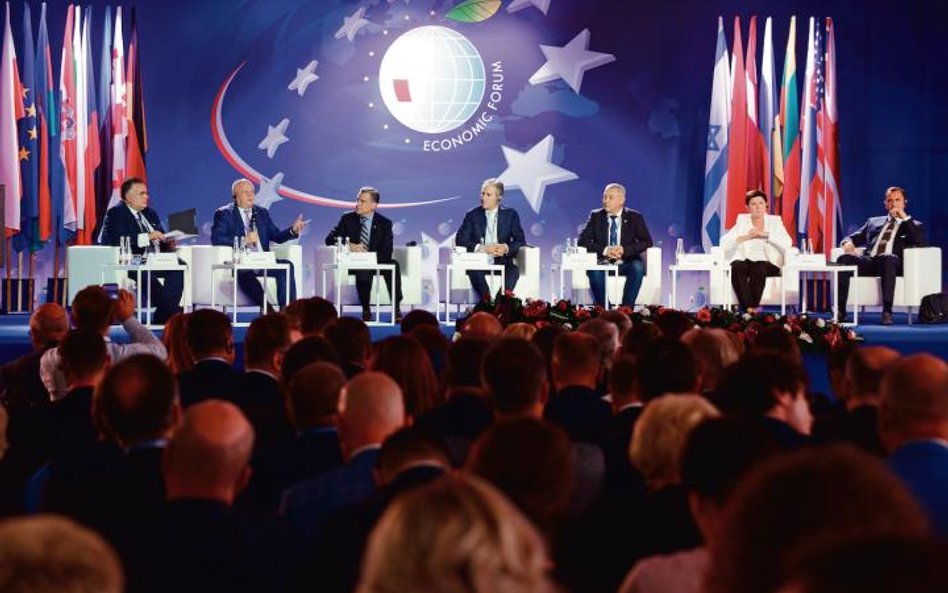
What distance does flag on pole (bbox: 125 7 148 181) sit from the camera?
449 inches

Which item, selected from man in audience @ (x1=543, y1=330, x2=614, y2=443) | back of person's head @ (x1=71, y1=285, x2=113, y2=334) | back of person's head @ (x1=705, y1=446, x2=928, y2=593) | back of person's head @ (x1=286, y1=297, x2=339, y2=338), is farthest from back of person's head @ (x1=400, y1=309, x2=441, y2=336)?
back of person's head @ (x1=705, y1=446, x2=928, y2=593)

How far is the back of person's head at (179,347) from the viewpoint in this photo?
441cm

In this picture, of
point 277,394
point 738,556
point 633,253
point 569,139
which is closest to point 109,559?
point 738,556

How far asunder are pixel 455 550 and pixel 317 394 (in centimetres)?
200

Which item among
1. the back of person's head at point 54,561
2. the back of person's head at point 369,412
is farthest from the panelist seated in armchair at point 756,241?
the back of person's head at point 54,561

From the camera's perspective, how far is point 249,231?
10.2 m

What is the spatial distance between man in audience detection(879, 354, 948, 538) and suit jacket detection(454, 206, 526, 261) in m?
7.68

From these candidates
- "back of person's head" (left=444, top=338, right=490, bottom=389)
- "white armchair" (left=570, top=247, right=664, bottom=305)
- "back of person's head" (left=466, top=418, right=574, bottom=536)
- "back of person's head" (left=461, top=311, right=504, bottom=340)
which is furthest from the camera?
"white armchair" (left=570, top=247, right=664, bottom=305)

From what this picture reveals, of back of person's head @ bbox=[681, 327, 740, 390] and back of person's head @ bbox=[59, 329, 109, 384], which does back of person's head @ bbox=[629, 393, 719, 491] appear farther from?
back of person's head @ bbox=[59, 329, 109, 384]

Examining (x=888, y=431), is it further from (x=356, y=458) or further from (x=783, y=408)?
(x=356, y=458)

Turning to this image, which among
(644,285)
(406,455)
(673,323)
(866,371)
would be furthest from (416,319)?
(644,285)

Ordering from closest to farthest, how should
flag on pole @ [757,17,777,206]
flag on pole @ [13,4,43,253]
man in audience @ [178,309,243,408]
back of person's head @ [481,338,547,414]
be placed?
back of person's head @ [481,338,547,414]
man in audience @ [178,309,243,408]
flag on pole @ [13,4,43,253]
flag on pole @ [757,17,777,206]

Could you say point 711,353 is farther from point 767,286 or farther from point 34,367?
point 767,286

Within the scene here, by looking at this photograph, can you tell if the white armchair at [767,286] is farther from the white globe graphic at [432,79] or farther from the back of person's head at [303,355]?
the back of person's head at [303,355]
